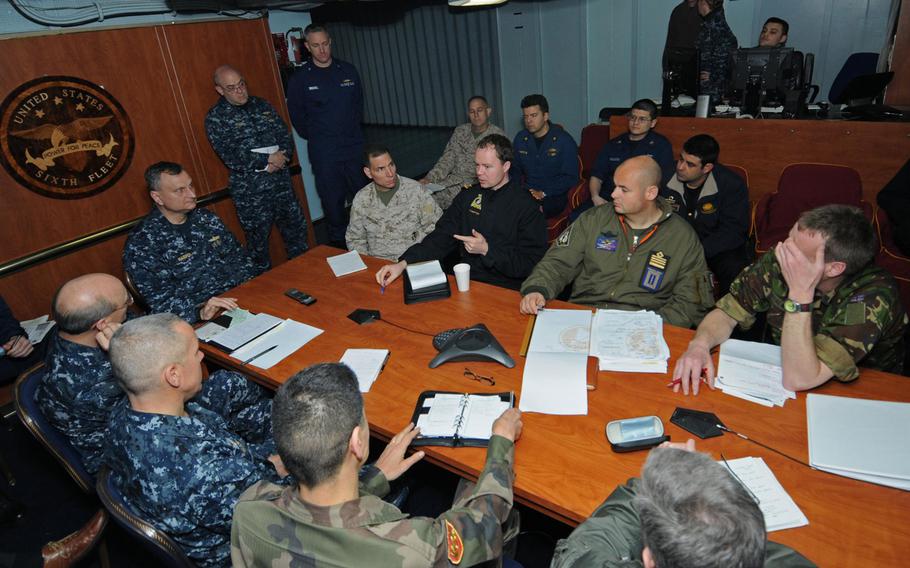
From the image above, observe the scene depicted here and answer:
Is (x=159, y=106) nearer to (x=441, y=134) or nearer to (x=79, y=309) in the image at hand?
(x=79, y=309)

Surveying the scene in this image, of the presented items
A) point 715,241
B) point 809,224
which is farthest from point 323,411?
point 715,241

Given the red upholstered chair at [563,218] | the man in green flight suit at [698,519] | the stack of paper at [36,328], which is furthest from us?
the red upholstered chair at [563,218]

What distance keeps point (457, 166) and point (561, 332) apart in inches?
123

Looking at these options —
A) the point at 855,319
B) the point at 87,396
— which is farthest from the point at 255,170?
the point at 855,319

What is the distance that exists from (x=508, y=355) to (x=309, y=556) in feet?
3.63

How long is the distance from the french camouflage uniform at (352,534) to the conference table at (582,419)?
0.89 feet

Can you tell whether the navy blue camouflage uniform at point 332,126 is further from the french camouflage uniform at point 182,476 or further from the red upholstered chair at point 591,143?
the french camouflage uniform at point 182,476

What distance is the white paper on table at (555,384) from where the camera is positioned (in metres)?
1.79

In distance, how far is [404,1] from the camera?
6977mm

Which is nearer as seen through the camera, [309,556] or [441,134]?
[309,556]

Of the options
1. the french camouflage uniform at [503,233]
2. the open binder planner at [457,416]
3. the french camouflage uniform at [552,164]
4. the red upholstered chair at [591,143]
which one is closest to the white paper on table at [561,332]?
the open binder planner at [457,416]

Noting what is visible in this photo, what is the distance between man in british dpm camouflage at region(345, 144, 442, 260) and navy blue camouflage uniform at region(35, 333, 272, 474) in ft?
5.24

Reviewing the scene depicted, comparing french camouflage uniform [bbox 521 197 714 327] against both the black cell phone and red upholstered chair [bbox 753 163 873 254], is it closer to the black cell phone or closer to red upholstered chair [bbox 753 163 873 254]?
the black cell phone

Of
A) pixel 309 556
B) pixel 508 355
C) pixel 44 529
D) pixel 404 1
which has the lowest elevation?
pixel 44 529
